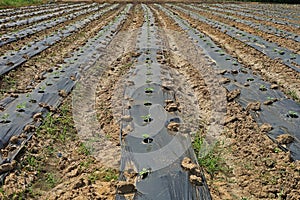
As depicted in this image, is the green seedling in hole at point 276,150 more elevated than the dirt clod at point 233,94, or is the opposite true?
the dirt clod at point 233,94

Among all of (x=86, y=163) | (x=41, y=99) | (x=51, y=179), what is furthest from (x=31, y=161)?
(x=41, y=99)

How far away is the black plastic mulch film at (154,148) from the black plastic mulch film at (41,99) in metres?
1.30

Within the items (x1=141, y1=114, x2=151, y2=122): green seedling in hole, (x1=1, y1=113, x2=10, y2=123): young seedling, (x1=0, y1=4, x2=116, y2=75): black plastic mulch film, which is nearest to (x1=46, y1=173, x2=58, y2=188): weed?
(x1=1, y1=113, x2=10, y2=123): young seedling

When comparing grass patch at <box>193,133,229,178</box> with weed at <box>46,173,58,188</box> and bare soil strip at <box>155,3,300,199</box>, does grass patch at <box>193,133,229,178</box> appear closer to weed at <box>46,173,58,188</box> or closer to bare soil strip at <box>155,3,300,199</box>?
bare soil strip at <box>155,3,300,199</box>

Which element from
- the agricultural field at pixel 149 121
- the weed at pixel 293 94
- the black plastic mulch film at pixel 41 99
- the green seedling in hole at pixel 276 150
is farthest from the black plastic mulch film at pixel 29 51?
the weed at pixel 293 94

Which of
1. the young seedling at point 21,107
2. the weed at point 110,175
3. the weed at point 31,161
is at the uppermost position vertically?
the young seedling at point 21,107

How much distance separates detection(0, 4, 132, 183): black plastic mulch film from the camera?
4.10m

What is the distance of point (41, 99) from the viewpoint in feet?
17.0

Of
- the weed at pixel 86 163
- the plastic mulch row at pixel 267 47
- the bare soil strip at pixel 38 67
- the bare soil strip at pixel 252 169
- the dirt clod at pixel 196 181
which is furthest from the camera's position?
the plastic mulch row at pixel 267 47

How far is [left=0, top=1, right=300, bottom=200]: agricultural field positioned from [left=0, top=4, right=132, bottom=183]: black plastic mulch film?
0.02 m

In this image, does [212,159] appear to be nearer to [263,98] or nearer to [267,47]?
[263,98]

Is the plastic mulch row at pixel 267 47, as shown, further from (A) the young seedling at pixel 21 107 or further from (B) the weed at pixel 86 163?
(A) the young seedling at pixel 21 107

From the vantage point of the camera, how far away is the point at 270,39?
9672 millimetres

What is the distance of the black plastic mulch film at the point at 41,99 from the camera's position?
410 cm
